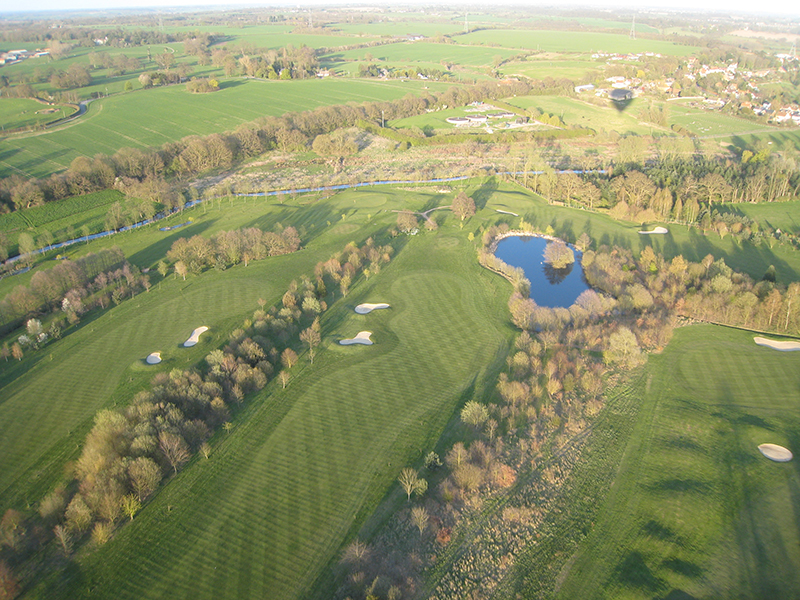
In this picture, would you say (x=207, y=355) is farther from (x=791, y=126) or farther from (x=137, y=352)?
(x=791, y=126)

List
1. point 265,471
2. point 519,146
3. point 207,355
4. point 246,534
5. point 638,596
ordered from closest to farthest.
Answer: point 638,596 < point 246,534 < point 265,471 < point 207,355 < point 519,146

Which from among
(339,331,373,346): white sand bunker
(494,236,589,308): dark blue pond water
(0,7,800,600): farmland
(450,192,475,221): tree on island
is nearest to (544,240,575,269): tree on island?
→ (494,236,589,308): dark blue pond water

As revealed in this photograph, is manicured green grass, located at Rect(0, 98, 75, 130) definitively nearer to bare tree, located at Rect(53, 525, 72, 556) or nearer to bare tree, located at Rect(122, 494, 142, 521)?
bare tree, located at Rect(53, 525, 72, 556)

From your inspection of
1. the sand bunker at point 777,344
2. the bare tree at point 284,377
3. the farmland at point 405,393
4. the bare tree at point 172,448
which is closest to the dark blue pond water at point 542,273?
the farmland at point 405,393

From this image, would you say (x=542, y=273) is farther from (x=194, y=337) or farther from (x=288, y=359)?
(x=194, y=337)

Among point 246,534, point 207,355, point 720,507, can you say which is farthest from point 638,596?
point 207,355

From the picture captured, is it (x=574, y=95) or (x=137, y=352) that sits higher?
(x=574, y=95)
